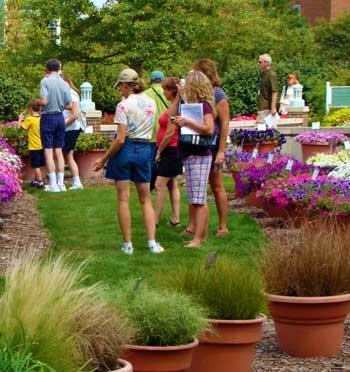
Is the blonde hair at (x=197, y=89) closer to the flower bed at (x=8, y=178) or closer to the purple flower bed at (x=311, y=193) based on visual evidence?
the purple flower bed at (x=311, y=193)

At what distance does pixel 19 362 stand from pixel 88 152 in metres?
13.5

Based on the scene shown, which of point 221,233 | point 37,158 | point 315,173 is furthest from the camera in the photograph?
point 37,158

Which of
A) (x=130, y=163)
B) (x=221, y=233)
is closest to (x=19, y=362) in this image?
(x=130, y=163)

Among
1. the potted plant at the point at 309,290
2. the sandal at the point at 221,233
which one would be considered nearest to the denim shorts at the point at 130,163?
the sandal at the point at 221,233

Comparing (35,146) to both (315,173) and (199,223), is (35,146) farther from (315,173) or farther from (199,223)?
(199,223)

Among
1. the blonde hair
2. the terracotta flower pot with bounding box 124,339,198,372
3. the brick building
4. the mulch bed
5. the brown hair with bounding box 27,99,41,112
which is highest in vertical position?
the brick building

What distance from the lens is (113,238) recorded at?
1120cm

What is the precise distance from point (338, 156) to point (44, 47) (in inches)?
595

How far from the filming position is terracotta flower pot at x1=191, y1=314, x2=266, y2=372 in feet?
20.1

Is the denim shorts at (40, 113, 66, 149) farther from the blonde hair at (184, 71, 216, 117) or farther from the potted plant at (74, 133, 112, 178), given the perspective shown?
the blonde hair at (184, 71, 216, 117)

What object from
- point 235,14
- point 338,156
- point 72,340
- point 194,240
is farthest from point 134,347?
point 235,14

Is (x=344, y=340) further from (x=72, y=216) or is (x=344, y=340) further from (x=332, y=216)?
(x=72, y=216)

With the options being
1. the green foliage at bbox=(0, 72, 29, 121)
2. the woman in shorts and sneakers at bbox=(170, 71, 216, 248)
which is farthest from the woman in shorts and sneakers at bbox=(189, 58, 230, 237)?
the green foliage at bbox=(0, 72, 29, 121)

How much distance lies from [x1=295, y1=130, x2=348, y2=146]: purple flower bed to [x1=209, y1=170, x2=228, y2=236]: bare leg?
21.9 feet
